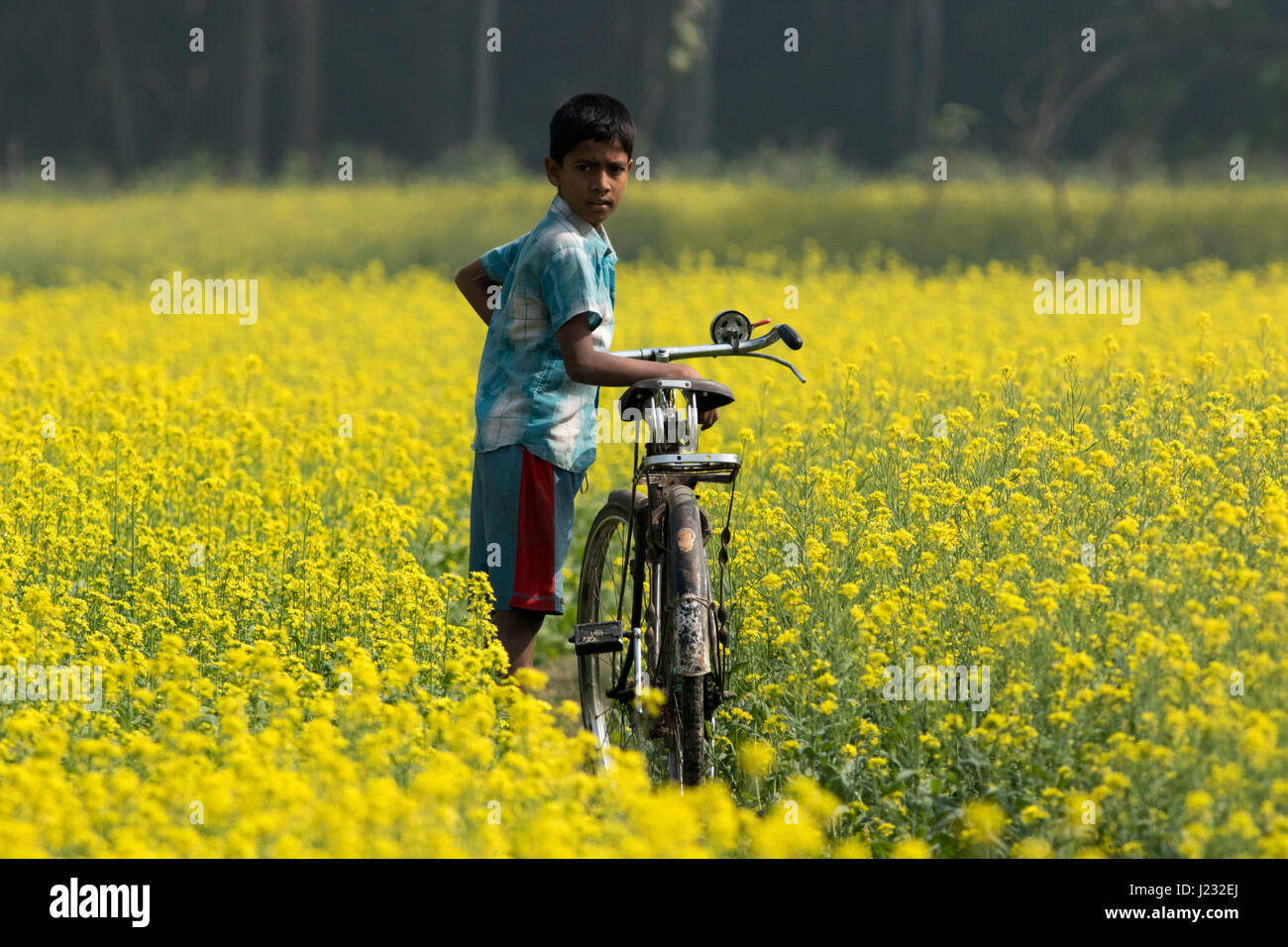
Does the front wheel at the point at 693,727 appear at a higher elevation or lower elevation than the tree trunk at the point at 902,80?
lower

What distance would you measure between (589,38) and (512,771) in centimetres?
4415

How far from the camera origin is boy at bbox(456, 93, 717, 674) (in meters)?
4.26

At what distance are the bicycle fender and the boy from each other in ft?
1.00

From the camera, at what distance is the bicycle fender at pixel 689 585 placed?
398cm

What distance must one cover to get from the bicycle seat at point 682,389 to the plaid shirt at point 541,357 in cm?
20

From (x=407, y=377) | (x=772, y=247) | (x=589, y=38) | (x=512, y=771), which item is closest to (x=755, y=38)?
(x=589, y=38)

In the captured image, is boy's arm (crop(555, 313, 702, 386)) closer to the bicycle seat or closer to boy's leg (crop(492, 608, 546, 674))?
the bicycle seat

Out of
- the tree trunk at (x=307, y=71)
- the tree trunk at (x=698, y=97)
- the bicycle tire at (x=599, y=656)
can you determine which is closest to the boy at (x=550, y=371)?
the bicycle tire at (x=599, y=656)

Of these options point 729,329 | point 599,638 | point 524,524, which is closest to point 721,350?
point 729,329

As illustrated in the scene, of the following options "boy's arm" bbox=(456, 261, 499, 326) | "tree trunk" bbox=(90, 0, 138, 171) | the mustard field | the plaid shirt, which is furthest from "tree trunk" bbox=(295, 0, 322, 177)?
the plaid shirt

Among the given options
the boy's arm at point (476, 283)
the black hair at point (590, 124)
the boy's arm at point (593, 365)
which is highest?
the black hair at point (590, 124)

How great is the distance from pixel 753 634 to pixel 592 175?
1563 millimetres

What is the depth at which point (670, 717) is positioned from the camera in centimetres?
419

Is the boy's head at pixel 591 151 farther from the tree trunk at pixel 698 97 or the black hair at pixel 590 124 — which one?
the tree trunk at pixel 698 97
